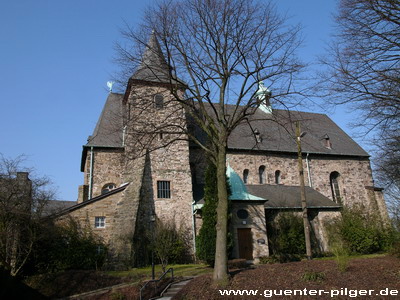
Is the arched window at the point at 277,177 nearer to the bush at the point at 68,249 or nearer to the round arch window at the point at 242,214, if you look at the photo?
the round arch window at the point at 242,214

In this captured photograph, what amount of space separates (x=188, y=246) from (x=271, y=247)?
16.4 feet

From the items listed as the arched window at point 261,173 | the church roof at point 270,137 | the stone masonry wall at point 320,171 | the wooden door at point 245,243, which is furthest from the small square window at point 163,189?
the arched window at point 261,173

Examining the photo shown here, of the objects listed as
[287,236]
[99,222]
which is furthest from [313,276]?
[99,222]

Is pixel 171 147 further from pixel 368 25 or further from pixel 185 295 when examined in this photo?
pixel 368 25

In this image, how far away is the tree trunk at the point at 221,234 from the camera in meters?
10.5

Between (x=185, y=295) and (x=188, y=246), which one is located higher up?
(x=188, y=246)

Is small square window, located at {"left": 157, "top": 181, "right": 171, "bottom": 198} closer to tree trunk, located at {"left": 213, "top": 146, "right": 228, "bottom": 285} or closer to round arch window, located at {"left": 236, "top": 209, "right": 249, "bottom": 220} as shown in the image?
round arch window, located at {"left": 236, "top": 209, "right": 249, "bottom": 220}

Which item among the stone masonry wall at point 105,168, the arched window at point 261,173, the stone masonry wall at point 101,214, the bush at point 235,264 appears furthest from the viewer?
the arched window at point 261,173

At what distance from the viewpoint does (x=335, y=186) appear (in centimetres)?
2705

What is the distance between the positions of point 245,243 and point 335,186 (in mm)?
11154

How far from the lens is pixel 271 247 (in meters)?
20.8

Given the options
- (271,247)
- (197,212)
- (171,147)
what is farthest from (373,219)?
(171,147)

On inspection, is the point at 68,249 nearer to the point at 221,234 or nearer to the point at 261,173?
the point at 221,234

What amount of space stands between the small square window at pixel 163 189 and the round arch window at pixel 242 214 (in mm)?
4114
